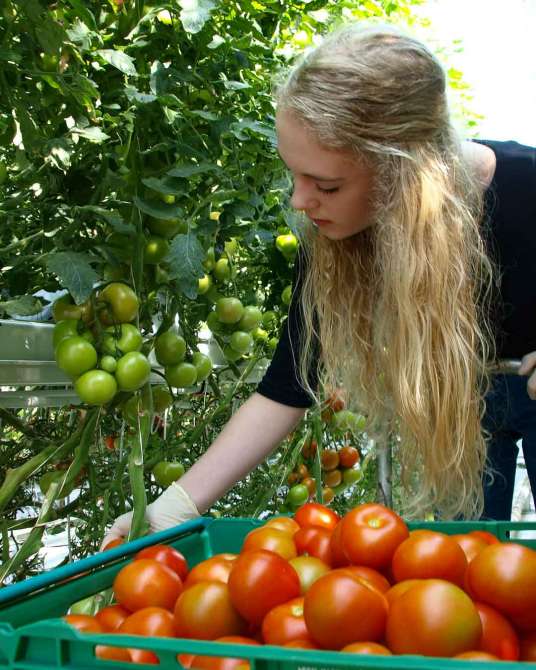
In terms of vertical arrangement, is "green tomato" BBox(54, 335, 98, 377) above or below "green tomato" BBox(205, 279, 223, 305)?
above

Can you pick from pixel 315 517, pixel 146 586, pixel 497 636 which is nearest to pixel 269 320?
pixel 315 517

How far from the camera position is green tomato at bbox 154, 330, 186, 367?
4.72 ft

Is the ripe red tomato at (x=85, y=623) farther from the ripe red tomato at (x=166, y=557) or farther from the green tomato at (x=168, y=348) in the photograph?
the green tomato at (x=168, y=348)

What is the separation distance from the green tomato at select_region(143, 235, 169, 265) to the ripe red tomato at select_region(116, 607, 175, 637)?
78cm

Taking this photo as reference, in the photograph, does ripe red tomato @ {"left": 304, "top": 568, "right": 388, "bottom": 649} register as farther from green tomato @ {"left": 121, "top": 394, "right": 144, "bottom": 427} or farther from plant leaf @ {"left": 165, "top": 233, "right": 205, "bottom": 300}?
green tomato @ {"left": 121, "top": 394, "right": 144, "bottom": 427}

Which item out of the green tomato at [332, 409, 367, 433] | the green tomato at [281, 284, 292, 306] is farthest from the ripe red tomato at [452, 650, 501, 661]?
the green tomato at [332, 409, 367, 433]

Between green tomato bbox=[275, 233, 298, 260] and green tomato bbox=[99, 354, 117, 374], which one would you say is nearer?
green tomato bbox=[99, 354, 117, 374]

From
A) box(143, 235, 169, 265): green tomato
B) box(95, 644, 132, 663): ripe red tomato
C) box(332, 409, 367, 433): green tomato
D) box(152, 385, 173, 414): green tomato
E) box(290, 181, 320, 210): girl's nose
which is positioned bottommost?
box(332, 409, 367, 433): green tomato

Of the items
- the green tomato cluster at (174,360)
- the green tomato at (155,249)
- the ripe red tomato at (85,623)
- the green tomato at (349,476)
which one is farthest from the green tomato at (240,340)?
the ripe red tomato at (85,623)

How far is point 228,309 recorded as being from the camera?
1.73 m

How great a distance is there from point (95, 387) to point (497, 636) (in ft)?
2.51

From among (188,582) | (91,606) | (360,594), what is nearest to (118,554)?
(188,582)

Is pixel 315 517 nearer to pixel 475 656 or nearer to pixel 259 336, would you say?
pixel 475 656

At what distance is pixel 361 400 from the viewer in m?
1.44
